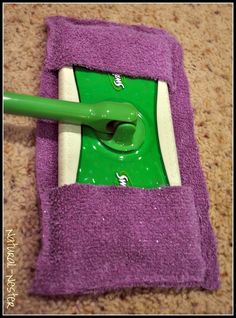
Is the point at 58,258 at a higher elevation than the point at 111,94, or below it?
below

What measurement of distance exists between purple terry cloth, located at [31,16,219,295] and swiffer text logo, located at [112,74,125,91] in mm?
13

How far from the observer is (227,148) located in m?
0.77

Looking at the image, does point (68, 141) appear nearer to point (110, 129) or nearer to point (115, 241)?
point (110, 129)

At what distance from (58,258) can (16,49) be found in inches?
17.4

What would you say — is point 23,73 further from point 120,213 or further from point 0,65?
point 120,213

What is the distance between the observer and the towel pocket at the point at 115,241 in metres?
0.54

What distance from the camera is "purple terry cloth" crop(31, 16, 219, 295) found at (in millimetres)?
549

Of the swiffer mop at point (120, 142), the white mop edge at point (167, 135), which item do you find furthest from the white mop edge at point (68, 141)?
the white mop edge at point (167, 135)

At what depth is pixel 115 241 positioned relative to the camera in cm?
56

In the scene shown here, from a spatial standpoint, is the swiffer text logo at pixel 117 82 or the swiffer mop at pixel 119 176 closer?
the swiffer mop at pixel 119 176

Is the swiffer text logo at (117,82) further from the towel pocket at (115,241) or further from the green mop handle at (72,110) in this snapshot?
the towel pocket at (115,241)

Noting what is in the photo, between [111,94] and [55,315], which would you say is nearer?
[55,315]

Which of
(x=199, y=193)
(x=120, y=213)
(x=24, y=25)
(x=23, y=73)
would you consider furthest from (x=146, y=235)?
(x=24, y=25)

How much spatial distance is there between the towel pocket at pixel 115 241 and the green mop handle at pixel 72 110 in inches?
4.7
